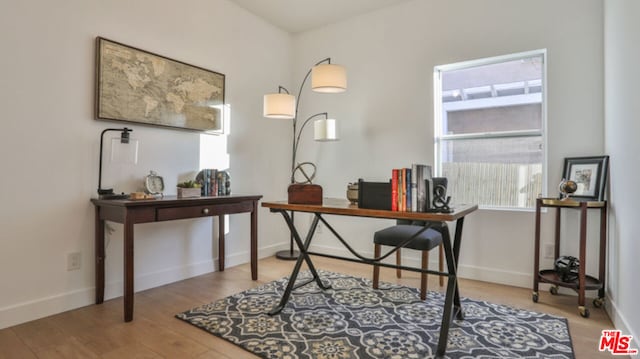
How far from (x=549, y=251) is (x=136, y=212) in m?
3.24

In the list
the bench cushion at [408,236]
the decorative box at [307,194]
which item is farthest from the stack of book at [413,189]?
the bench cushion at [408,236]

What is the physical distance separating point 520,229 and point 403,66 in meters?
1.93

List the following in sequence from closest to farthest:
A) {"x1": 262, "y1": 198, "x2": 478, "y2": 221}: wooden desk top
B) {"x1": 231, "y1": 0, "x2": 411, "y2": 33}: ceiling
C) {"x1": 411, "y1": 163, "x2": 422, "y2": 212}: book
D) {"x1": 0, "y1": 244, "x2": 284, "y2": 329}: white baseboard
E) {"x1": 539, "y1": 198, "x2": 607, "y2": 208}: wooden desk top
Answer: {"x1": 262, "y1": 198, "x2": 478, "y2": 221}: wooden desk top
{"x1": 411, "y1": 163, "x2": 422, "y2": 212}: book
{"x1": 0, "y1": 244, "x2": 284, "y2": 329}: white baseboard
{"x1": 539, "y1": 198, "x2": 607, "y2": 208}: wooden desk top
{"x1": 231, "y1": 0, "x2": 411, "y2": 33}: ceiling

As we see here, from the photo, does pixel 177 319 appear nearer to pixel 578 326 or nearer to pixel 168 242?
pixel 168 242

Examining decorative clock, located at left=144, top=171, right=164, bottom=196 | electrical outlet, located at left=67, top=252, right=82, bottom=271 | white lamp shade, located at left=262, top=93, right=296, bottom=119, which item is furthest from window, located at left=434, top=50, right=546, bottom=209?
electrical outlet, located at left=67, top=252, right=82, bottom=271

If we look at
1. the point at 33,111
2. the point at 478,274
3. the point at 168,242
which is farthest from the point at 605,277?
the point at 33,111

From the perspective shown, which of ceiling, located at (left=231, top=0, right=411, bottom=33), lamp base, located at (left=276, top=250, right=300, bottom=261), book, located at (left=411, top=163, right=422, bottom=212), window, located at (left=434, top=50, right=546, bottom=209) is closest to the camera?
book, located at (left=411, top=163, right=422, bottom=212)

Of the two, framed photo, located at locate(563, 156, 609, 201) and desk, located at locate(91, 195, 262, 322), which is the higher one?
framed photo, located at locate(563, 156, 609, 201)

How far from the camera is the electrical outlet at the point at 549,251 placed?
290cm

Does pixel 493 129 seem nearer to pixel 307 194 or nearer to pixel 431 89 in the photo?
pixel 431 89

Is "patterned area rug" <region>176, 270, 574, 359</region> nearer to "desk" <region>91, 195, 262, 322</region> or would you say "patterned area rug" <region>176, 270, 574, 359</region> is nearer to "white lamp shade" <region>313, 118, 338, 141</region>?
"desk" <region>91, 195, 262, 322</region>

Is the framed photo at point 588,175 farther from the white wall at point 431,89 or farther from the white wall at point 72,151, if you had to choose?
the white wall at point 72,151

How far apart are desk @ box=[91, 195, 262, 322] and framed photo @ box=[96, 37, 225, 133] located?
742 mm

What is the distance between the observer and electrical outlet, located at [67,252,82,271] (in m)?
2.47
